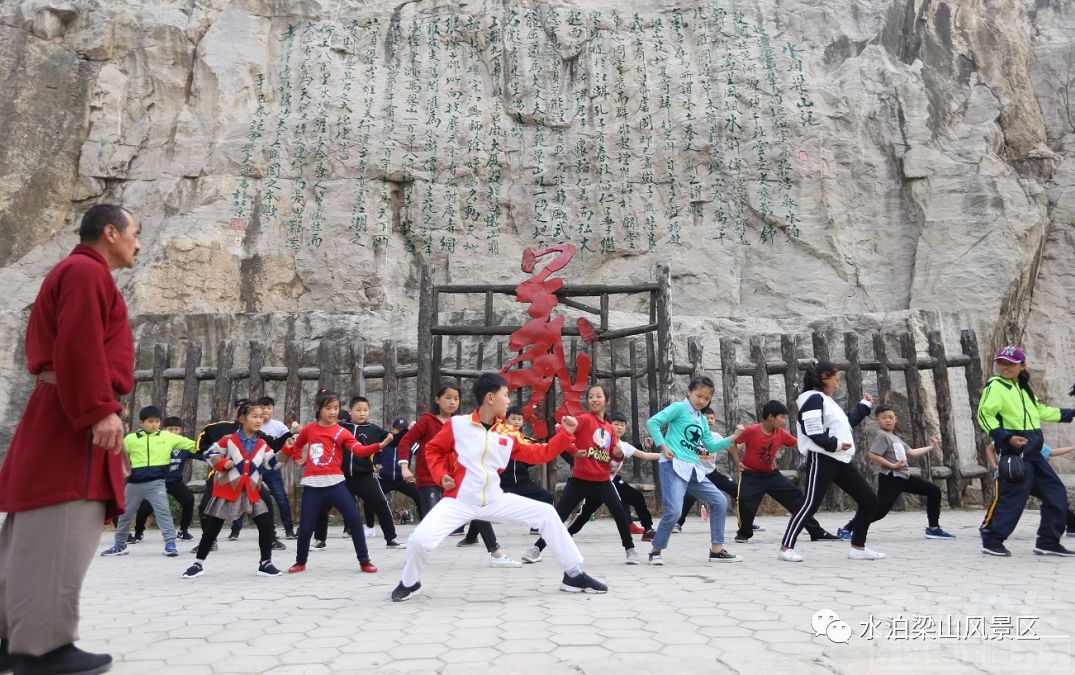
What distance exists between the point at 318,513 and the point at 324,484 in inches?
7.0

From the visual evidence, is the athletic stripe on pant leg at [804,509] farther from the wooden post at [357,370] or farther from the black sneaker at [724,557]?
the wooden post at [357,370]

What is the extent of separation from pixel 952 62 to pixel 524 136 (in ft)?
21.7

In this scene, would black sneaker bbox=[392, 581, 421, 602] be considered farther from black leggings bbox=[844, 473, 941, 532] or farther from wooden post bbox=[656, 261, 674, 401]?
wooden post bbox=[656, 261, 674, 401]

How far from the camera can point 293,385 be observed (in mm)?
8227

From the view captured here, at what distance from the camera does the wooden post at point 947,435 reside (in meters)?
7.96

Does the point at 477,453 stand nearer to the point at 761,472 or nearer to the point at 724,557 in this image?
the point at 724,557

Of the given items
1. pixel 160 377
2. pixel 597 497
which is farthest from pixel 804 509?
pixel 160 377

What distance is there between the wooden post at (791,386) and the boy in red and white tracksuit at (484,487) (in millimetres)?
4620

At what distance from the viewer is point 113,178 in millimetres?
11836

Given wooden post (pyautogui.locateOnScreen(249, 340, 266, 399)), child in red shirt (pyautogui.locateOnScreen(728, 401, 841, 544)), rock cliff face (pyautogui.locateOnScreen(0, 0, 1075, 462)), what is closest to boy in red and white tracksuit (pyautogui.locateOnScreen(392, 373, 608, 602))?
child in red shirt (pyautogui.locateOnScreen(728, 401, 841, 544))

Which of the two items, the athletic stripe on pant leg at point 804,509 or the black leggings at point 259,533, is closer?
the black leggings at point 259,533

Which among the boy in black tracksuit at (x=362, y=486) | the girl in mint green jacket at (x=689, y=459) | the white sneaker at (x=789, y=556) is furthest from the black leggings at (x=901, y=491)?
the boy in black tracksuit at (x=362, y=486)

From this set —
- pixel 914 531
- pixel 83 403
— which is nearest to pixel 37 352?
pixel 83 403

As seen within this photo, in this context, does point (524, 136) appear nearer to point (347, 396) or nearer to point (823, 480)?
point (347, 396)
